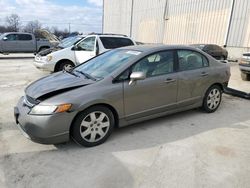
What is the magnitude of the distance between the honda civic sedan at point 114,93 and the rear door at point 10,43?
48.0 feet

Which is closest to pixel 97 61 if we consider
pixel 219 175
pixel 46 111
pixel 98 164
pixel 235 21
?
pixel 46 111

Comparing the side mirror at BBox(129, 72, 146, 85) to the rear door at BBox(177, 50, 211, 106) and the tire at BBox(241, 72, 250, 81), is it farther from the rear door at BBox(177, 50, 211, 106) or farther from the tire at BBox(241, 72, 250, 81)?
the tire at BBox(241, 72, 250, 81)

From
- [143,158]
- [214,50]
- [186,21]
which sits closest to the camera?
[143,158]

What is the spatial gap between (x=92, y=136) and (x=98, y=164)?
0.52 metres

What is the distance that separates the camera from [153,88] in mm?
3963

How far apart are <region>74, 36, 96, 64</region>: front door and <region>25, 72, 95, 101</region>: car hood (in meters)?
4.62

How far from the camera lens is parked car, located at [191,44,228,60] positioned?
15.8 m

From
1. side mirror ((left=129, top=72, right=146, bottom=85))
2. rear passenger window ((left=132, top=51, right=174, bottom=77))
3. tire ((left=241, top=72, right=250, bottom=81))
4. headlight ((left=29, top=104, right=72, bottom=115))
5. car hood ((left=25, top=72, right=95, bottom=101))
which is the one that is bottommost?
tire ((left=241, top=72, right=250, bottom=81))

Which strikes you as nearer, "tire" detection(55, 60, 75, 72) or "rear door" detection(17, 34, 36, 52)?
"tire" detection(55, 60, 75, 72)

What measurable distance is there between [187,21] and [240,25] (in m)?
5.51

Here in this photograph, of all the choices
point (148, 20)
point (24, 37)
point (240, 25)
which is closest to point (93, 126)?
point (24, 37)

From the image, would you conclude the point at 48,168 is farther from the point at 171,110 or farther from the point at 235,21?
the point at 235,21

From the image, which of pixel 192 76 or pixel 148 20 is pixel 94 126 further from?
pixel 148 20

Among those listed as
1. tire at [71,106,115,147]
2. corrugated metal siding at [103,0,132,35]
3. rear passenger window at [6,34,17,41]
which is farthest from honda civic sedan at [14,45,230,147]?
corrugated metal siding at [103,0,132,35]
